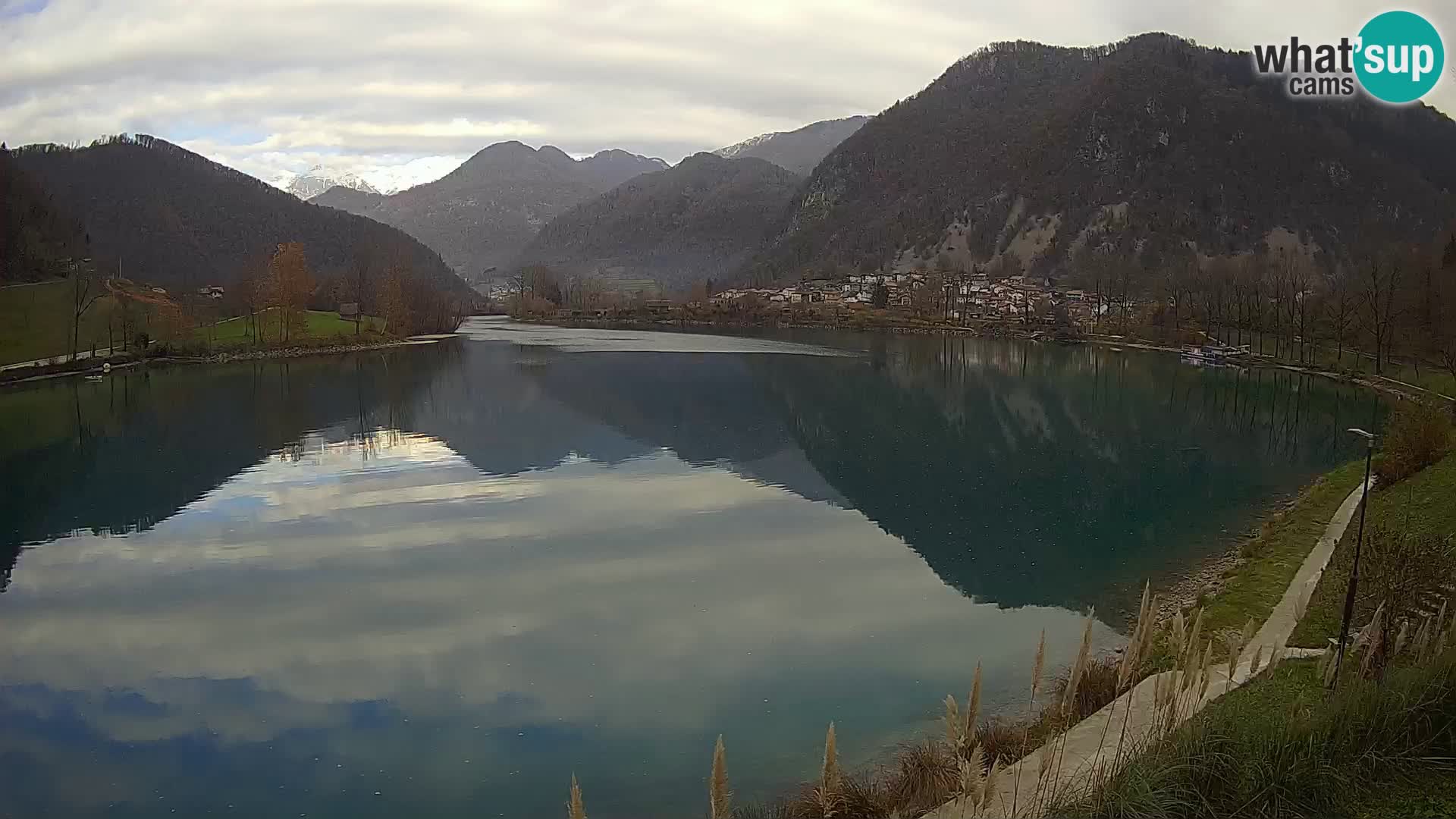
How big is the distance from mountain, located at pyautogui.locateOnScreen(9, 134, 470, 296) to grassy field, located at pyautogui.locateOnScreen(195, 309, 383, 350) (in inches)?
662

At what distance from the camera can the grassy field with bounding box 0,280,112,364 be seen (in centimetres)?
4250

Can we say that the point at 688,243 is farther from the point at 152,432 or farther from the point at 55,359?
the point at 152,432

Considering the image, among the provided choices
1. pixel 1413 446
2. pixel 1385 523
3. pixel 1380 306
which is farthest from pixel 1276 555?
pixel 1380 306

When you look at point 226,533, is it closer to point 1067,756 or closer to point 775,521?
point 775,521

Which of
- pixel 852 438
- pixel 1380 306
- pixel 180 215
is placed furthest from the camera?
pixel 180 215

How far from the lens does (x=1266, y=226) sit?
104m

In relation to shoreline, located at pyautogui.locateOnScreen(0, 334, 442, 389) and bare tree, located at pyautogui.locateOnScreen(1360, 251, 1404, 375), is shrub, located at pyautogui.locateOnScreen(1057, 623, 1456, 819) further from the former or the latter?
shoreline, located at pyautogui.locateOnScreen(0, 334, 442, 389)

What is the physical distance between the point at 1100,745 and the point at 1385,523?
704cm

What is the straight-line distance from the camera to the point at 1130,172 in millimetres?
115062

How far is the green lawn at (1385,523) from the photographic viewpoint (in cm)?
913

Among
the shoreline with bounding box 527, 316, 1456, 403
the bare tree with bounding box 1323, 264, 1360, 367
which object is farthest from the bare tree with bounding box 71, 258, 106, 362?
the bare tree with bounding box 1323, 264, 1360, 367

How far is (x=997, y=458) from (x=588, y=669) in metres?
16.0

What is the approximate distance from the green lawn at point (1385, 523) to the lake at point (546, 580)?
221 cm

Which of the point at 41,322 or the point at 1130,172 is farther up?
the point at 1130,172
